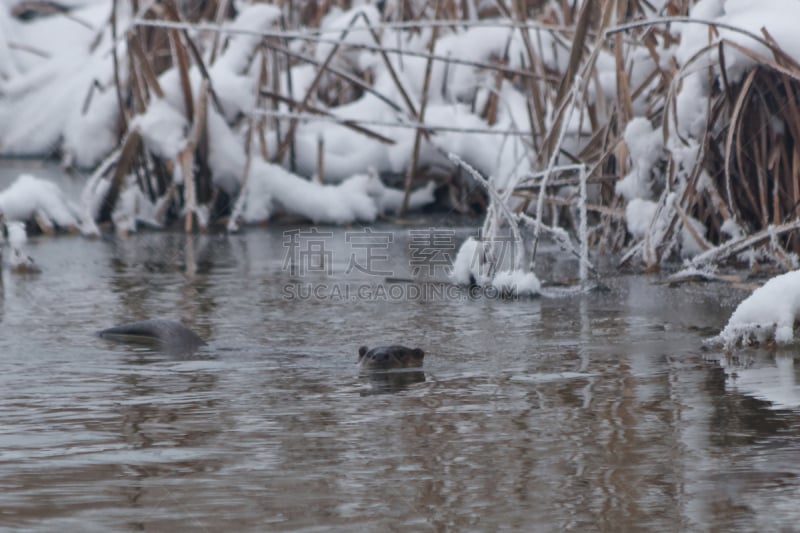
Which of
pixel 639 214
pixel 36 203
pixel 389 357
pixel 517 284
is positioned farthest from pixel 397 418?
pixel 36 203

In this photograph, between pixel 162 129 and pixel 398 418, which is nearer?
pixel 398 418

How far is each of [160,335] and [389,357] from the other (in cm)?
95

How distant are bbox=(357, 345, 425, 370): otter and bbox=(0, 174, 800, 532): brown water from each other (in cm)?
10

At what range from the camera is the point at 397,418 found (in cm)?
351

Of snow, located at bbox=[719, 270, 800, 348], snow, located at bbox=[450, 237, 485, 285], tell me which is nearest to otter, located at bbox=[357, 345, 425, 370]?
snow, located at bbox=[719, 270, 800, 348]

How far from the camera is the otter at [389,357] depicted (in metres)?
4.21

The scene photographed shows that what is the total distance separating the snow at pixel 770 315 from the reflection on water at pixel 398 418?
0.11 metres

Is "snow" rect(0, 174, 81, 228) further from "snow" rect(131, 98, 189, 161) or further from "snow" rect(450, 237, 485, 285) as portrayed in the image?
"snow" rect(450, 237, 485, 285)

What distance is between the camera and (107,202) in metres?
8.45

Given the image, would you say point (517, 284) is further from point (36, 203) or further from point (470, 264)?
point (36, 203)

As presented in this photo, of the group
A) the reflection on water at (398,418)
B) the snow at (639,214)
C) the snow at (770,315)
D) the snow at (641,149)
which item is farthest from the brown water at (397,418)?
the snow at (641,149)

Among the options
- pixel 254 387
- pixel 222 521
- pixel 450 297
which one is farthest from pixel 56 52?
pixel 222 521

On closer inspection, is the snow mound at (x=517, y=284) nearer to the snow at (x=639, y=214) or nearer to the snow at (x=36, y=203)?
the snow at (x=639, y=214)

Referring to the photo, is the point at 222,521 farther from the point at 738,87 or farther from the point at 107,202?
the point at 107,202
